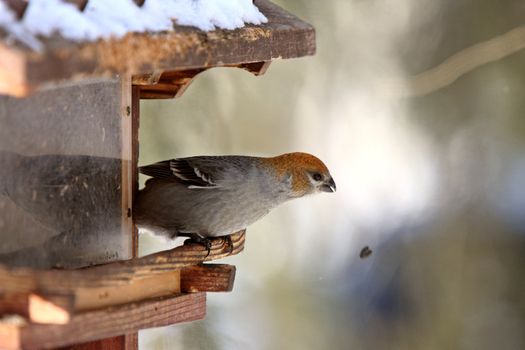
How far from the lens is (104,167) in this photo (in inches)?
188

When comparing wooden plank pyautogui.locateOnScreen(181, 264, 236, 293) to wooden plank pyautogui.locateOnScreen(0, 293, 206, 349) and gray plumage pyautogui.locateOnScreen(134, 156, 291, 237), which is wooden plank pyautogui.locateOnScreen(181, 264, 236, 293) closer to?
wooden plank pyautogui.locateOnScreen(0, 293, 206, 349)

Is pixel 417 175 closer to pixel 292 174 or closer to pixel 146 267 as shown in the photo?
pixel 292 174

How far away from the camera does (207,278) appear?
4.73 m

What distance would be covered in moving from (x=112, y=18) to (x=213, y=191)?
1957mm

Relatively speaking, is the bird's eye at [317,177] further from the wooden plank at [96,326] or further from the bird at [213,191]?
the wooden plank at [96,326]

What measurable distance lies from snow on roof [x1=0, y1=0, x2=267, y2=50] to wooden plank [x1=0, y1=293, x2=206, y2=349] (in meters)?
1.02

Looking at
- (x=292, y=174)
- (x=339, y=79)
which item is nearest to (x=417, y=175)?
(x=339, y=79)

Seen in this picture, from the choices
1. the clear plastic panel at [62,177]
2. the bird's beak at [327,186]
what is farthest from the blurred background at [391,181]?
the clear plastic panel at [62,177]

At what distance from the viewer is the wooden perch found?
3.58 m

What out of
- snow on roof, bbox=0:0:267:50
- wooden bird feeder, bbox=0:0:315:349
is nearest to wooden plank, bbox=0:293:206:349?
wooden bird feeder, bbox=0:0:315:349

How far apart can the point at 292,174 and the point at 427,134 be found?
113 inches

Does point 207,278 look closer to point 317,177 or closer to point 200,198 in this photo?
point 200,198

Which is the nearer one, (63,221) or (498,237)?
(63,221)

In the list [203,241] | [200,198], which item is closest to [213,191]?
[200,198]
